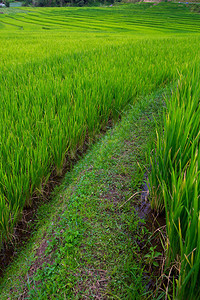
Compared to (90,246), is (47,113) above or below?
above

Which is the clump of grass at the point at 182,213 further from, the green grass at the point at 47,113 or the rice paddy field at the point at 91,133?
the green grass at the point at 47,113

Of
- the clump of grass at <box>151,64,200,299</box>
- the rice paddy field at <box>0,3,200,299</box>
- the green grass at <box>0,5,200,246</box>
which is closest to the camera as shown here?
the clump of grass at <box>151,64,200,299</box>

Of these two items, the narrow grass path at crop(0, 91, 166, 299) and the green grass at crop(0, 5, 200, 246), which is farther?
the green grass at crop(0, 5, 200, 246)

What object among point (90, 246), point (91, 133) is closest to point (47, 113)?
point (91, 133)

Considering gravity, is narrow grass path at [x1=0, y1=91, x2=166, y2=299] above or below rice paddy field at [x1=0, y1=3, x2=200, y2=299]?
below

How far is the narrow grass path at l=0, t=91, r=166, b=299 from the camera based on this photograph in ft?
2.70

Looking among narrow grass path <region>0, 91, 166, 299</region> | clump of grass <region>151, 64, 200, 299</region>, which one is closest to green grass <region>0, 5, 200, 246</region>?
narrow grass path <region>0, 91, 166, 299</region>

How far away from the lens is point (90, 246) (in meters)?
0.97

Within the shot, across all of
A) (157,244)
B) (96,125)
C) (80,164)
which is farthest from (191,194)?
(96,125)

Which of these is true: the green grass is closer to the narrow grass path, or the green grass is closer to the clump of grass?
the narrow grass path

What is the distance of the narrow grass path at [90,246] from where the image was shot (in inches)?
32.4

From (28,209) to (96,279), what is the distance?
0.72 metres

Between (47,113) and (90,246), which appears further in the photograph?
(47,113)

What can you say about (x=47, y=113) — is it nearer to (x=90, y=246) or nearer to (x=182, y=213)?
(x=90, y=246)
